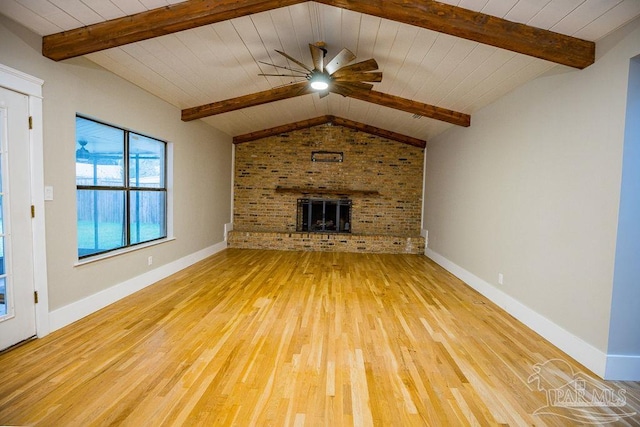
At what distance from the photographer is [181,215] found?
5.04m

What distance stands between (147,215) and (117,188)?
0.75 meters

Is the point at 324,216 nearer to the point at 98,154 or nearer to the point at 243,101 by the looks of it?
the point at 243,101

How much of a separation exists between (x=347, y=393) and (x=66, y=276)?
9.01ft

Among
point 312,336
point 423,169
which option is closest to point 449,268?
point 423,169

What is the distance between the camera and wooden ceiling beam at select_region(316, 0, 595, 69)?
8.02 feet

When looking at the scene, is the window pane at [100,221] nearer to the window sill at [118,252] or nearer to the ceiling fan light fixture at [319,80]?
the window sill at [118,252]

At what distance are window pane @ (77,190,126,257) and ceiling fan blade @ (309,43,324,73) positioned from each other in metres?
2.73

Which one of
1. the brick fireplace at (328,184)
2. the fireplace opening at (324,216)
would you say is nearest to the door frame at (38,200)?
the brick fireplace at (328,184)

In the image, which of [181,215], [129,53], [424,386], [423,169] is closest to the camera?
[424,386]

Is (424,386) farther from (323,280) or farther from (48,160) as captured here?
(48,160)

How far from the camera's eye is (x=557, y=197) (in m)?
2.81

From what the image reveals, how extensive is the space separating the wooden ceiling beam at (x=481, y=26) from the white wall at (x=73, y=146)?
245cm

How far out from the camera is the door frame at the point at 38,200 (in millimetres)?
2531

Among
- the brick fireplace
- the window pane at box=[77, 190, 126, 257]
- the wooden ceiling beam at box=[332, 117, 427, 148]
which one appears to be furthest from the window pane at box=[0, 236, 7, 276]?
the wooden ceiling beam at box=[332, 117, 427, 148]
